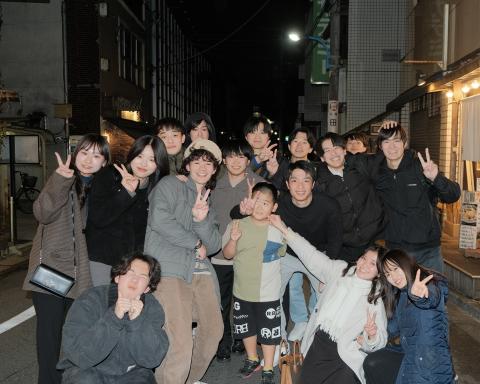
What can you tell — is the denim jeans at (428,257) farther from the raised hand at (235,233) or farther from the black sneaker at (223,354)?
the black sneaker at (223,354)

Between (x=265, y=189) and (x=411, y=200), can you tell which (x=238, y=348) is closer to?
(x=265, y=189)

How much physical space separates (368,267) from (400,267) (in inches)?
14.0

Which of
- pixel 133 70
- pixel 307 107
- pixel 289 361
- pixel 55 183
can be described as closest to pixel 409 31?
pixel 289 361

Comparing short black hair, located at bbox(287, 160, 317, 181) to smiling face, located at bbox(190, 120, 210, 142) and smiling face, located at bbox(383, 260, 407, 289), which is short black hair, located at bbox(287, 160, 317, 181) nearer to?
smiling face, located at bbox(190, 120, 210, 142)

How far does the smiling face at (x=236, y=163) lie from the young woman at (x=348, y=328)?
1578 millimetres

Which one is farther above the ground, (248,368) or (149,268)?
(149,268)

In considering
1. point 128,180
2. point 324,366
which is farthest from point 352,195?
point 128,180

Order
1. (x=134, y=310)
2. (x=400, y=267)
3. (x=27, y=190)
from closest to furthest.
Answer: (x=134, y=310) < (x=400, y=267) < (x=27, y=190)

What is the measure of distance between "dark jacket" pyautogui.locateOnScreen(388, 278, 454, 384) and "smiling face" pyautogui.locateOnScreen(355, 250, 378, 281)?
37 cm

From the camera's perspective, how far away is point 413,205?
4.83 m

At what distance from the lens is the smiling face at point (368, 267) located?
3.92 metres

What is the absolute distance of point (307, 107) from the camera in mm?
39875

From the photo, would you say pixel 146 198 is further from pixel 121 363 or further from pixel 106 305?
pixel 121 363

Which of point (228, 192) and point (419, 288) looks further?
point (228, 192)
